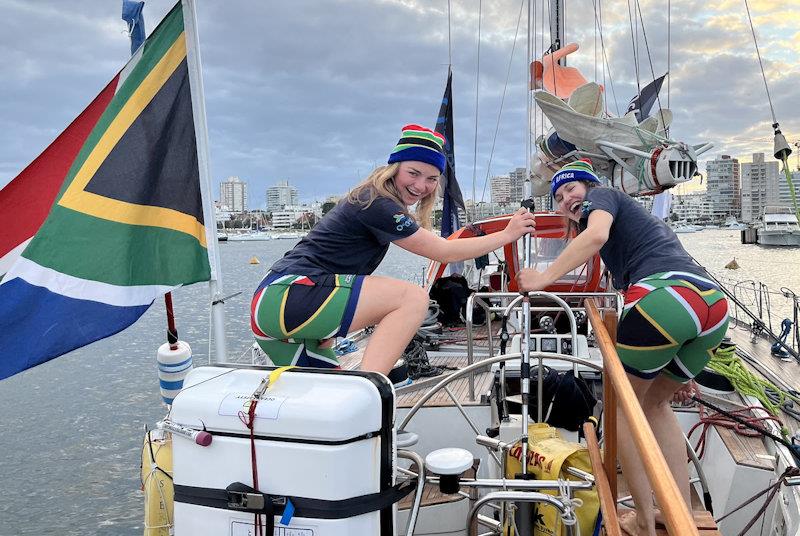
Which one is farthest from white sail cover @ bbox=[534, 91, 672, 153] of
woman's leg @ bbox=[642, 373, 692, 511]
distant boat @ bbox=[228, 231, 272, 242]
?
distant boat @ bbox=[228, 231, 272, 242]

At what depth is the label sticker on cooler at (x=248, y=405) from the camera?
6.20 ft

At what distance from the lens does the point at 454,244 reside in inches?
106

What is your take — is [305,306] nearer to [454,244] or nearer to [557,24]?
[454,244]

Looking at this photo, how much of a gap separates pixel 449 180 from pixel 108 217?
11.5 meters

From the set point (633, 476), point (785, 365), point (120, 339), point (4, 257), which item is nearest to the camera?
point (633, 476)

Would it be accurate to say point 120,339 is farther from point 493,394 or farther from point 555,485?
point 555,485

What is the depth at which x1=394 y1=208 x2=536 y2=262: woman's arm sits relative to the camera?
2.60 meters

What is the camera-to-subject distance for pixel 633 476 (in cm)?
248

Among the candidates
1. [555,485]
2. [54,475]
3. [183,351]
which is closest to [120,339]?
[54,475]

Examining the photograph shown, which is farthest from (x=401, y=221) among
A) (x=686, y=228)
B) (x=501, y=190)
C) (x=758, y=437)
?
(x=686, y=228)

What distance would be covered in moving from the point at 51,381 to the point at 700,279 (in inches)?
612

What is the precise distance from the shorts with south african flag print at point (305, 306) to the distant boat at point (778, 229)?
76845 mm

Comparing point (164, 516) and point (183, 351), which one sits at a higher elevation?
point (183, 351)

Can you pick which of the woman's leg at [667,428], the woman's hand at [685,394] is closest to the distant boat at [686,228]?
the woman's hand at [685,394]
